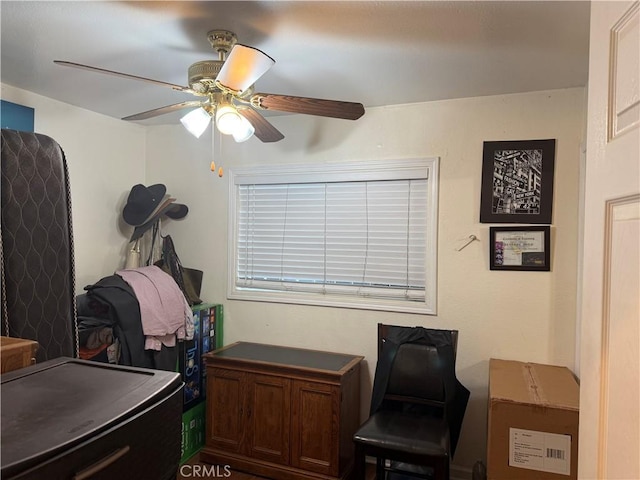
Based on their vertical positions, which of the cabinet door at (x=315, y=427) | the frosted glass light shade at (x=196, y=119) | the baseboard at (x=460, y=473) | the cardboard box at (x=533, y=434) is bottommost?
the baseboard at (x=460, y=473)

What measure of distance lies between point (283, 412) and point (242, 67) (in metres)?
2.06

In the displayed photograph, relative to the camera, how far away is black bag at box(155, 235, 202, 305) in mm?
3270

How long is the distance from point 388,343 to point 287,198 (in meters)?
1.31

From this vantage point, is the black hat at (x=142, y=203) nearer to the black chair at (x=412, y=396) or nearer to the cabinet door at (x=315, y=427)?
the cabinet door at (x=315, y=427)

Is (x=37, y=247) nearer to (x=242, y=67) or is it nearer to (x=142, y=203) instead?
(x=242, y=67)

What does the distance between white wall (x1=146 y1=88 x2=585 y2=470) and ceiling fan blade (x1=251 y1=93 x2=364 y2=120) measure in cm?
102

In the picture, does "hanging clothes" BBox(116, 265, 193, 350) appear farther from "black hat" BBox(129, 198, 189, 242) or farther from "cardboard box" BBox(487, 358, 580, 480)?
"cardboard box" BBox(487, 358, 580, 480)

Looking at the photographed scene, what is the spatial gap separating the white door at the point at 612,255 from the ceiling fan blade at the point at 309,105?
112cm

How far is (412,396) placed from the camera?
2539 millimetres

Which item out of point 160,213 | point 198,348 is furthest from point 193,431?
point 160,213

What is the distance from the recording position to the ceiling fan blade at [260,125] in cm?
209

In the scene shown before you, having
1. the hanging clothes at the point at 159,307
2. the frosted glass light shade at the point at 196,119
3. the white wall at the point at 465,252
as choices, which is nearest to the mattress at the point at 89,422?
the frosted glass light shade at the point at 196,119

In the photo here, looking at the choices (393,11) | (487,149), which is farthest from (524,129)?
(393,11)

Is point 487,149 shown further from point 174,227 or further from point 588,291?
point 174,227
